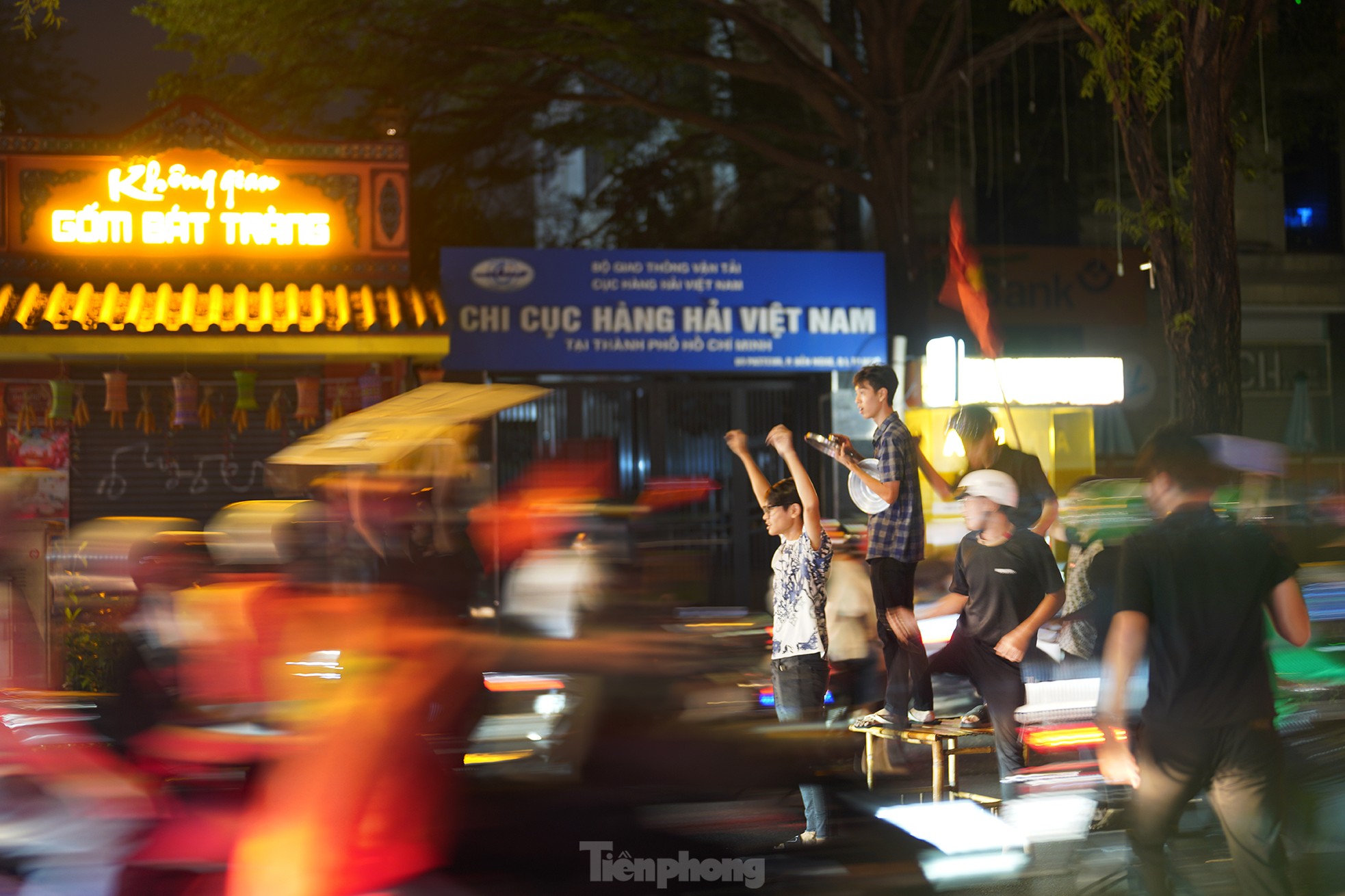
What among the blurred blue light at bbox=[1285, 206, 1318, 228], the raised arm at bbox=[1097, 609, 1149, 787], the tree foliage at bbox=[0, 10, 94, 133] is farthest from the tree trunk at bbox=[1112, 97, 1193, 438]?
the tree foliage at bbox=[0, 10, 94, 133]

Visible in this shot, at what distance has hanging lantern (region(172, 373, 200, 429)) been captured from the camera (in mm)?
12133

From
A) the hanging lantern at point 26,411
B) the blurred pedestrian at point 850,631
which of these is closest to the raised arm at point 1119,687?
the blurred pedestrian at point 850,631

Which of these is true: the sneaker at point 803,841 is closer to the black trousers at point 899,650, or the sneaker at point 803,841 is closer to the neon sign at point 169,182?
the black trousers at point 899,650

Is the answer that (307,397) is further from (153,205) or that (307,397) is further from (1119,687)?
(1119,687)

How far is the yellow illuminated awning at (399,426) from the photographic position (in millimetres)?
Result: 4141

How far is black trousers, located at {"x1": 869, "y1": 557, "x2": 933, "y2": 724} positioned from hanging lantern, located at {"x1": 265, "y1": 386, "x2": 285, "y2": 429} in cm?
759

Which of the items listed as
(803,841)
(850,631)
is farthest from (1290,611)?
(850,631)

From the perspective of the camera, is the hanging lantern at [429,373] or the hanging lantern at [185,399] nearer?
the hanging lantern at [185,399]

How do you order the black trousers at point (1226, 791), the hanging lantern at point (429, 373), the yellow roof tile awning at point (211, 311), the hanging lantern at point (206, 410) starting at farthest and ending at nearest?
the hanging lantern at point (429, 373)
the hanging lantern at point (206, 410)
the yellow roof tile awning at point (211, 311)
the black trousers at point (1226, 791)

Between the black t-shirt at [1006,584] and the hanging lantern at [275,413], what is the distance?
27.4ft

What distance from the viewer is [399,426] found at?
168 inches

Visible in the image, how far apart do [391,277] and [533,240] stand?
1432 cm

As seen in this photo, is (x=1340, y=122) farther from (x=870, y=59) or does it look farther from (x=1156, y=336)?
(x=870, y=59)

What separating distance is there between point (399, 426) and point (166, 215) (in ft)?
30.5
